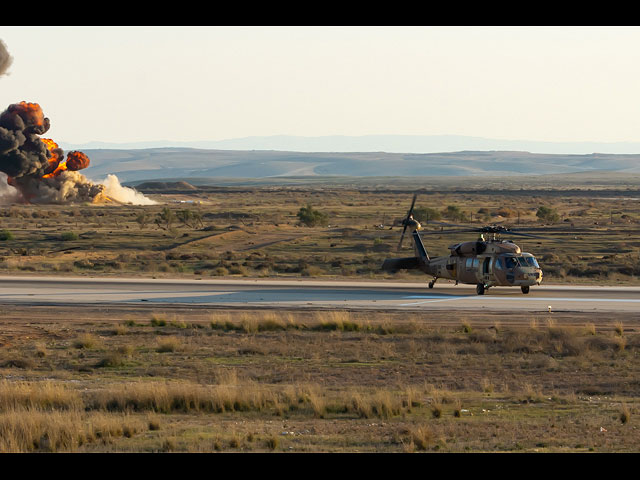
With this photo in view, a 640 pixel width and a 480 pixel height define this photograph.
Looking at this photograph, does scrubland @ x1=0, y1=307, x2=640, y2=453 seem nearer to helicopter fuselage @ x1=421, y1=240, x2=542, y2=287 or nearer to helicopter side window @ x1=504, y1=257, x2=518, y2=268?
helicopter fuselage @ x1=421, y1=240, x2=542, y2=287

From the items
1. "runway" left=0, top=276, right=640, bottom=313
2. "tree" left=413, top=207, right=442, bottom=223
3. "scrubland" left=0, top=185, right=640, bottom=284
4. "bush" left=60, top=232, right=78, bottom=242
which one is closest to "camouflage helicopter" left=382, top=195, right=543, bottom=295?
"runway" left=0, top=276, right=640, bottom=313

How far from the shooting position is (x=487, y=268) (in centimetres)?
4066

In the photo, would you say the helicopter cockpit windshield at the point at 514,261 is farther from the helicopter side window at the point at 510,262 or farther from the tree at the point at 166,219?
the tree at the point at 166,219

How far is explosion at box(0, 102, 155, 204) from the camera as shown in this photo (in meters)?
136

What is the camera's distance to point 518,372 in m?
23.5

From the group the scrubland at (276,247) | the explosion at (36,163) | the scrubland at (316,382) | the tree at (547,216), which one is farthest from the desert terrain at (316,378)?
the explosion at (36,163)

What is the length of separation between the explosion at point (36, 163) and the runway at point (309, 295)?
9213 cm

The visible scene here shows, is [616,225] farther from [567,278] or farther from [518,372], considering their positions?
[518,372]

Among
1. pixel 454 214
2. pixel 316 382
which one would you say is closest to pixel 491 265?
pixel 316 382

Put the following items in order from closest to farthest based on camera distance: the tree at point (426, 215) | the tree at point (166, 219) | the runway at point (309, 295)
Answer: the runway at point (309, 295), the tree at point (166, 219), the tree at point (426, 215)

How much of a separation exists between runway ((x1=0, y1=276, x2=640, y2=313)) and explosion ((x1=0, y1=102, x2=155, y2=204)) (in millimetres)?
92133

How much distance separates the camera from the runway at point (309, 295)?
129 ft

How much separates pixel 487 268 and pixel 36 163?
4546 inches
